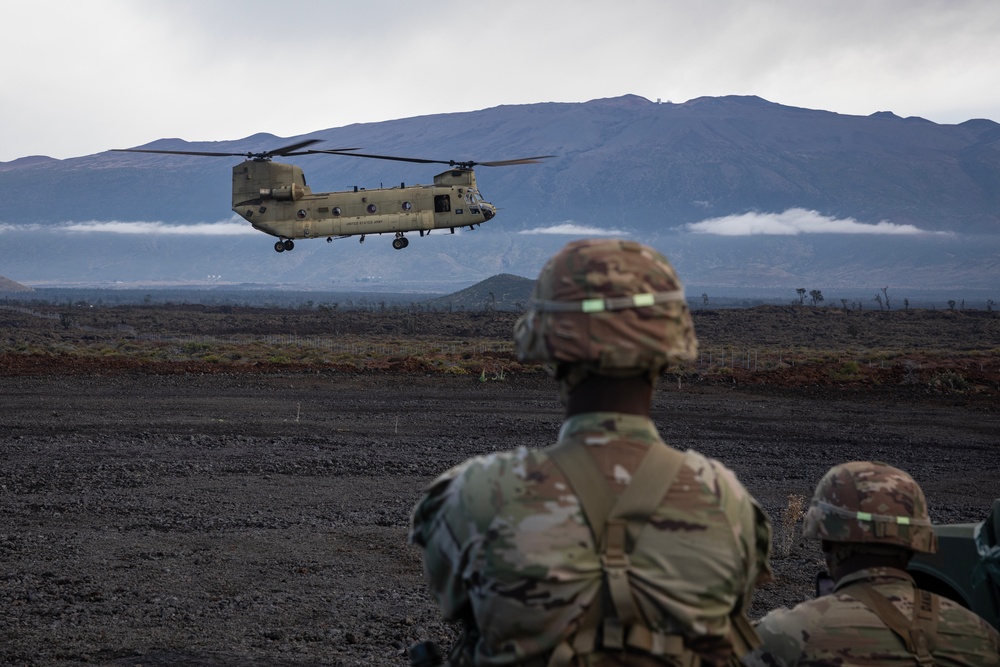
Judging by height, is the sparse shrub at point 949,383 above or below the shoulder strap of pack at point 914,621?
below

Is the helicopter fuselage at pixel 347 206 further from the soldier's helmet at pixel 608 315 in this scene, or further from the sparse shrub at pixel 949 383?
the soldier's helmet at pixel 608 315

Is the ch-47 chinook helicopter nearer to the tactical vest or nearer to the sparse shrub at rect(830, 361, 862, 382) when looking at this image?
the sparse shrub at rect(830, 361, 862, 382)

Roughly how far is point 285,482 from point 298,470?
776 millimetres

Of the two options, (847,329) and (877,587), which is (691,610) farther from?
(847,329)

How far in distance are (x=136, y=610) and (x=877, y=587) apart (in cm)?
657

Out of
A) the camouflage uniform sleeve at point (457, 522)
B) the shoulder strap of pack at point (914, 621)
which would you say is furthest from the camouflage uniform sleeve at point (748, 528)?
the shoulder strap of pack at point (914, 621)

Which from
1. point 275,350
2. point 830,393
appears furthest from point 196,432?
point 275,350

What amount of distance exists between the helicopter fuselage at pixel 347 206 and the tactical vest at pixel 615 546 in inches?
1257

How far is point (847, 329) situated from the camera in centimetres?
7050

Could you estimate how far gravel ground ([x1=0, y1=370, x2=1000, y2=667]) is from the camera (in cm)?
812

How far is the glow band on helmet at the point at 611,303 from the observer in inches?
101

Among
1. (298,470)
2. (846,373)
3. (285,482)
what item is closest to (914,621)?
(285,482)

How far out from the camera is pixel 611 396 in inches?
103

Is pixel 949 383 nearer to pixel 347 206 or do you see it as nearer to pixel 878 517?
pixel 347 206
